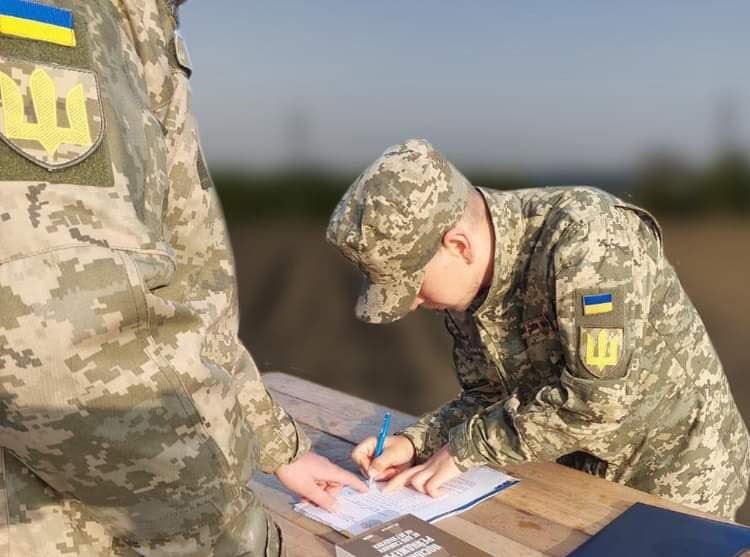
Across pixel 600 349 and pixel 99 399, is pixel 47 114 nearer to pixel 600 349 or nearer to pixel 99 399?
pixel 99 399

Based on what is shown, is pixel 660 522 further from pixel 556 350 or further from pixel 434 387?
pixel 434 387

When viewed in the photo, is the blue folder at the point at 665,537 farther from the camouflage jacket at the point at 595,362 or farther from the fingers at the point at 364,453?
the fingers at the point at 364,453

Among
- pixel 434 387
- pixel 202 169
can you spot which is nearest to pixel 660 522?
pixel 202 169

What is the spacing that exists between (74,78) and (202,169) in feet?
1.05

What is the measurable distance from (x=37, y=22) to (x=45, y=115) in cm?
9

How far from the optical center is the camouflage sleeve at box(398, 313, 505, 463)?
71.1 inches

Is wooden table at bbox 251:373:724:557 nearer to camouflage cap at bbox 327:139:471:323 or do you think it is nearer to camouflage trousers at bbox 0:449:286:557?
camouflage cap at bbox 327:139:471:323

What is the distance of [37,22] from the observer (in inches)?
26.0

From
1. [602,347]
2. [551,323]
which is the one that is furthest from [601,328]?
[551,323]

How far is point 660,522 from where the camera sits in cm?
132

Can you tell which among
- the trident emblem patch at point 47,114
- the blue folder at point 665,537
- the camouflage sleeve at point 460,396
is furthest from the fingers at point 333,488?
the trident emblem patch at point 47,114

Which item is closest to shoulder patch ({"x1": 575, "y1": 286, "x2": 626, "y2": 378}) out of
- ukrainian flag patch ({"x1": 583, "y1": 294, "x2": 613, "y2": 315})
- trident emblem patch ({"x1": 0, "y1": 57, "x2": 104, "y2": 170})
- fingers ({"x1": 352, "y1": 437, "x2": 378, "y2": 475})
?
ukrainian flag patch ({"x1": 583, "y1": 294, "x2": 613, "y2": 315})

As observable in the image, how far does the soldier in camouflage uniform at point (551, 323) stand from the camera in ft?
4.90

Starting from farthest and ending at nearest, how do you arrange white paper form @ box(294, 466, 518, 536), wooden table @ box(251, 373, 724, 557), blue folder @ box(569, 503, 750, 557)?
white paper form @ box(294, 466, 518, 536) < wooden table @ box(251, 373, 724, 557) < blue folder @ box(569, 503, 750, 557)
